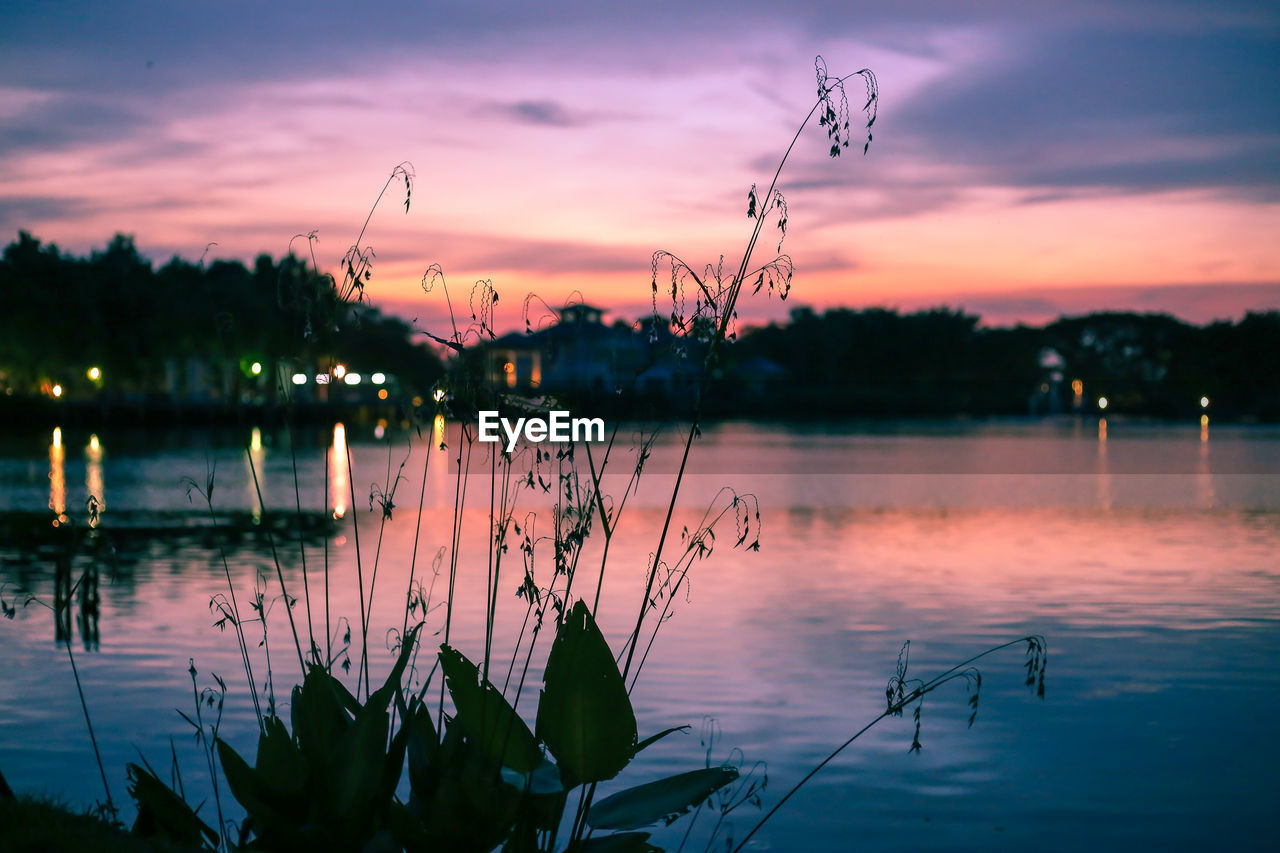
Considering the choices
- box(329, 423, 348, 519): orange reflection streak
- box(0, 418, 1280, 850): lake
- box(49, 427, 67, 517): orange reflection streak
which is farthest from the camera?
box(49, 427, 67, 517): orange reflection streak

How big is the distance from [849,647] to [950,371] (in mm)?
116422

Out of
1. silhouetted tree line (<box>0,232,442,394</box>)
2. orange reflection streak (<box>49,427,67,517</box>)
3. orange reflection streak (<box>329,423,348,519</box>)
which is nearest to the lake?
orange reflection streak (<box>49,427,67,517</box>)

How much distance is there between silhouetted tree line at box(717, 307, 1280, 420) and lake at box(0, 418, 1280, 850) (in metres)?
87.0

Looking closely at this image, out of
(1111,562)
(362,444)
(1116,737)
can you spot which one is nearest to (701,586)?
(1111,562)

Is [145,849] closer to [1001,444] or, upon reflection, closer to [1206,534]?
[1206,534]

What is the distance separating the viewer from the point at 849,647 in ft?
37.4

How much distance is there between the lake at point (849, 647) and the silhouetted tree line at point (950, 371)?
87008mm

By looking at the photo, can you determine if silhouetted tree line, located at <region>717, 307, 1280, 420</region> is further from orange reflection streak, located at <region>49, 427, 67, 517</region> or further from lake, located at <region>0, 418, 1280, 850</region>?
lake, located at <region>0, 418, 1280, 850</region>

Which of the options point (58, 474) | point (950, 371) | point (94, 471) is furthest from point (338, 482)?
point (950, 371)

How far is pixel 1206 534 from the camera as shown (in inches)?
817

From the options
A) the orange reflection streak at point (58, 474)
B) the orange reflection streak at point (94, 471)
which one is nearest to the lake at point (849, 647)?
the orange reflection streak at point (58, 474)

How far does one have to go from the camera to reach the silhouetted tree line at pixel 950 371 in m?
115

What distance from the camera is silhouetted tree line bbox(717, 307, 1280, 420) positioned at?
4518 inches

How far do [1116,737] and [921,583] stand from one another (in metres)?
7.02
